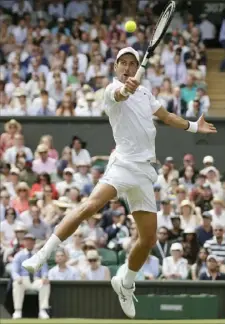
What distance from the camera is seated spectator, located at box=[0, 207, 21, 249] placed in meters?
18.2

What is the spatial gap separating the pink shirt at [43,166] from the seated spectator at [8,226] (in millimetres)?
1798

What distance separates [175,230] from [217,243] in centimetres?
79

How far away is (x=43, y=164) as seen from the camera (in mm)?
20406

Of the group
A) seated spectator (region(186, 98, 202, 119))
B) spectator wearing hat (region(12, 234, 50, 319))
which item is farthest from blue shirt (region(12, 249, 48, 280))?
seated spectator (region(186, 98, 202, 119))

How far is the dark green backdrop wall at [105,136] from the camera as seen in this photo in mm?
21547

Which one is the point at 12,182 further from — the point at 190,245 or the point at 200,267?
the point at 200,267

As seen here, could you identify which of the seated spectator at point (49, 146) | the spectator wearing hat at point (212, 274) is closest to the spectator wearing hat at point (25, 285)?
the spectator wearing hat at point (212, 274)

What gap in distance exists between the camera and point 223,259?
17422 millimetres

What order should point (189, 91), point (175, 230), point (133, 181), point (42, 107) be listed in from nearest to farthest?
point (133, 181), point (175, 230), point (42, 107), point (189, 91)

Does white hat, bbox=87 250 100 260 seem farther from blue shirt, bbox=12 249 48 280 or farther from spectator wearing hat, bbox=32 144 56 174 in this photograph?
spectator wearing hat, bbox=32 144 56 174

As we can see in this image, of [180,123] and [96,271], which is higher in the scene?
[180,123]

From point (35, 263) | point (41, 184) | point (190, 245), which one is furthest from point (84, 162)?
point (35, 263)

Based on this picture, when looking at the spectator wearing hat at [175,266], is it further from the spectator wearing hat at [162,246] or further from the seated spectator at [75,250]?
the seated spectator at [75,250]

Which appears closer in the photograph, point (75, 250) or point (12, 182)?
point (75, 250)
